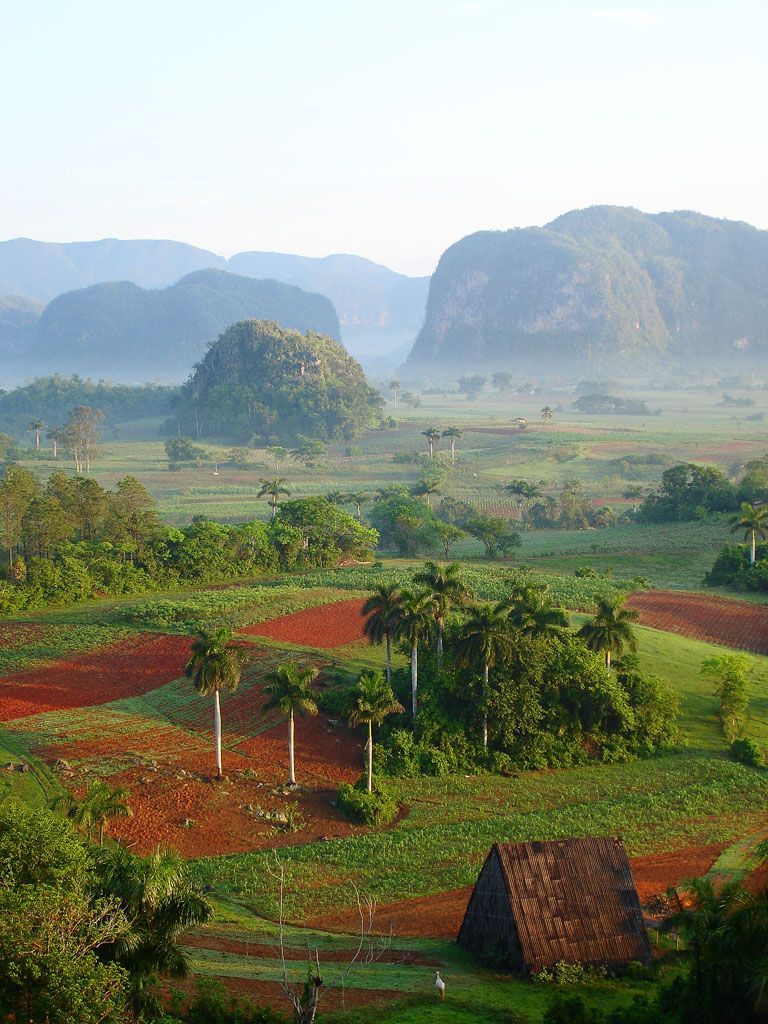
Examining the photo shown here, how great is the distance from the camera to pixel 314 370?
16400 centimetres

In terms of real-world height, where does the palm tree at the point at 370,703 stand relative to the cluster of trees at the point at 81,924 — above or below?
below

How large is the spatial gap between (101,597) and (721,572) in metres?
34.4

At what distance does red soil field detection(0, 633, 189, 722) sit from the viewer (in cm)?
3975

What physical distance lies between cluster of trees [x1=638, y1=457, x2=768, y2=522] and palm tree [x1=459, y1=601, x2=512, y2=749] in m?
47.0

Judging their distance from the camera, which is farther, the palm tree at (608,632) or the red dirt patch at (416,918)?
the palm tree at (608,632)

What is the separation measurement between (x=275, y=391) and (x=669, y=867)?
13411 centimetres

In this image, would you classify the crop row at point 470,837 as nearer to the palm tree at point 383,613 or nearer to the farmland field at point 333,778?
the farmland field at point 333,778

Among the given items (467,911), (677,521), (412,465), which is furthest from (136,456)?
(467,911)

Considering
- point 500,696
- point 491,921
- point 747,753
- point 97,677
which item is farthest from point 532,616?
point 97,677

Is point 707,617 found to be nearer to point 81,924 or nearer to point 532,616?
point 532,616

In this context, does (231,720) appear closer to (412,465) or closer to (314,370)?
(412,465)

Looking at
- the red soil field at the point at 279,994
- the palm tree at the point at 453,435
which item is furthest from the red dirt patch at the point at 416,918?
the palm tree at the point at 453,435

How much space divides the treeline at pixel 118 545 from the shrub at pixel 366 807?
2552 cm

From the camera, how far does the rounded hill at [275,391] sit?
15450cm
